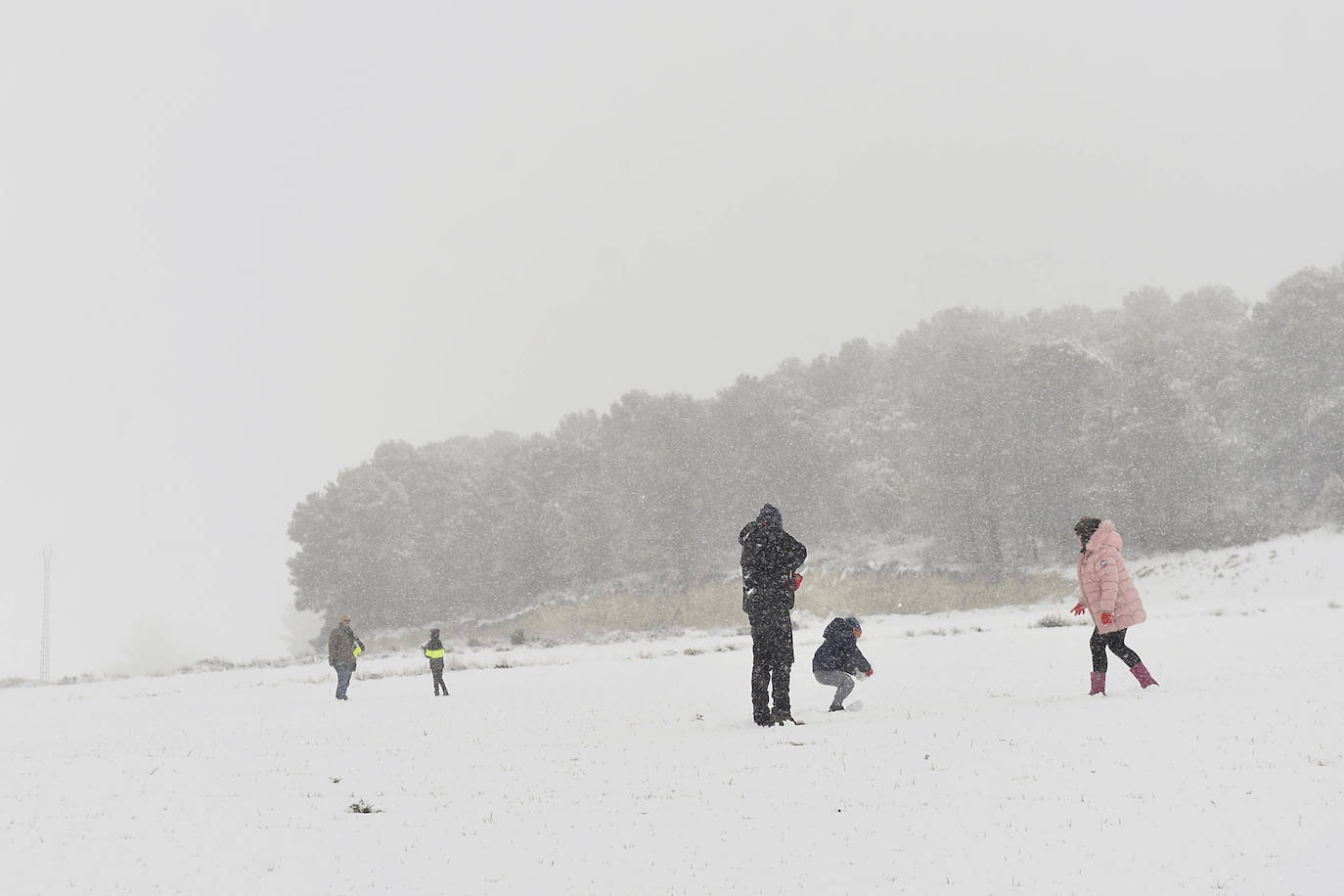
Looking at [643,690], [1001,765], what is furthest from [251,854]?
[643,690]

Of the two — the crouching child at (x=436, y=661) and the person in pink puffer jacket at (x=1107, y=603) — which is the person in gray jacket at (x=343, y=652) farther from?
the person in pink puffer jacket at (x=1107, y=603)

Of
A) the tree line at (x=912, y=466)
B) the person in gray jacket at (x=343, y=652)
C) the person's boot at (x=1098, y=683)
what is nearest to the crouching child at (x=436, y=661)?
the person in gray jacket at (x=343, y=652)

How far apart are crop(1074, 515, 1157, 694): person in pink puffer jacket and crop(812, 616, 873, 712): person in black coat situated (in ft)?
9.71

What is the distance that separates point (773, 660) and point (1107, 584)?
4495 mm

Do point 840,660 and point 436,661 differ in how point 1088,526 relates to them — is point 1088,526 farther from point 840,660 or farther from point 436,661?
point 436,661

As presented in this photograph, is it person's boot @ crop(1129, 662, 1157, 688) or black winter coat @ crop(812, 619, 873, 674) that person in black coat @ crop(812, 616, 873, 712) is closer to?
black winter coat @ crop(812, 619, 873, 674)

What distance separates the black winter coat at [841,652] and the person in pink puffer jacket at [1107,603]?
9.76 feet

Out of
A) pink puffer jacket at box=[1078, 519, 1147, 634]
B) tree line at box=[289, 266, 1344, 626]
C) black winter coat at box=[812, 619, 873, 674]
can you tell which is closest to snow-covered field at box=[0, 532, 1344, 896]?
black winter coat at box=[812, 619, 873, 674]

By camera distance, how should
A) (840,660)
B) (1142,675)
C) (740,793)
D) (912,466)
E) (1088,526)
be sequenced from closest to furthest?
(740,793), (1142,675), (1088,526), (840,660), (912,466)

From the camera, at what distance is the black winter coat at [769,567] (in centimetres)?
1161

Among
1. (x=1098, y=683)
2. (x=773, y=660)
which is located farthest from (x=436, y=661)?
(x=1098, y=683)

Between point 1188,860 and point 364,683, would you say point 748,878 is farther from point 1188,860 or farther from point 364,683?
point 364,683

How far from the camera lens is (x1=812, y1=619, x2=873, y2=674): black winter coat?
1286cm

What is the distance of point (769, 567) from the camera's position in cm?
1167
